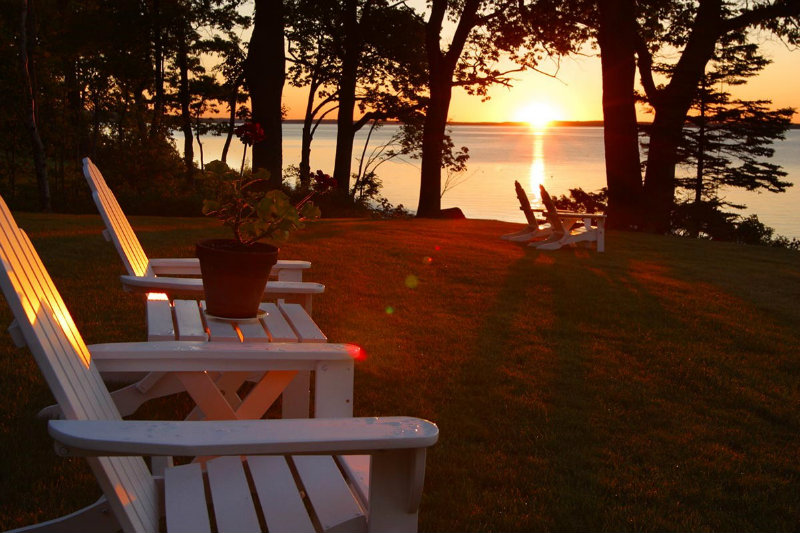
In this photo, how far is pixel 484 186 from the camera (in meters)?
44.9

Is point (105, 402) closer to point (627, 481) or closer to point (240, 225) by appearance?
point (240, 225)

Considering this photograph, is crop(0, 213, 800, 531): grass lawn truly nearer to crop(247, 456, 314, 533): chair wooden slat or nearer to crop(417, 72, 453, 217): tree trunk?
crop(247, 456, 314, 533): chair wooden slat

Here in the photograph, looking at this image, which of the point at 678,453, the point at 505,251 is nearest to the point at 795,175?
the point at 505,251

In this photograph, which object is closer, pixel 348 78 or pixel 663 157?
pixel 663 157

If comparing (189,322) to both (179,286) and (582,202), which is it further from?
(582,202)

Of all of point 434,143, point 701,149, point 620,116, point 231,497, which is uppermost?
point 620,116

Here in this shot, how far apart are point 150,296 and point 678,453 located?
2856mm

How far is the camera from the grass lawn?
3.44 m

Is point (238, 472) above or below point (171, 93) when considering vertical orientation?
below

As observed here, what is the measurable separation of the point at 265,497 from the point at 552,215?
10.7m

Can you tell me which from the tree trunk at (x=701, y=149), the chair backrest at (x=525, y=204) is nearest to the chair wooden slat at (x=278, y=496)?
the chair backrest at (x=525, y=204)

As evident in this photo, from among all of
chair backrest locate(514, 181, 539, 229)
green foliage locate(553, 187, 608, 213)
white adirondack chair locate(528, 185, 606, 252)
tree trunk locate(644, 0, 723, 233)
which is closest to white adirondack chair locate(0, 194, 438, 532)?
white adirondack chair locate(528, 185, 606, 252)

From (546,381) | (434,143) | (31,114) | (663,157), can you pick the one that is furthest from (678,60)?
(546,381)

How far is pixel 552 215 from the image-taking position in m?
12.5
